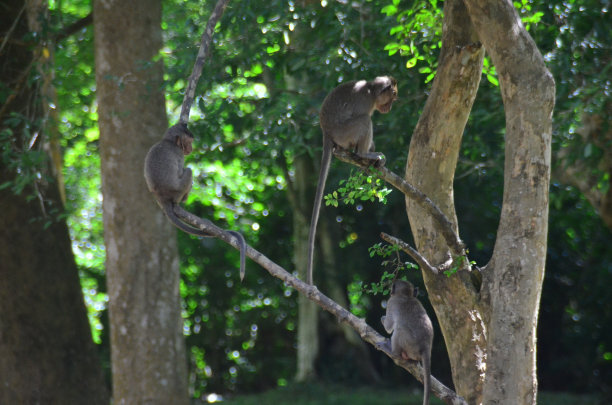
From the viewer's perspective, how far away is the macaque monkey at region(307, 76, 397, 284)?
5.70 m

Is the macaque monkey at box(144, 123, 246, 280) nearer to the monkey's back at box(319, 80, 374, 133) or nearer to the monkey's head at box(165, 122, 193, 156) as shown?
the monkey's head at box(165, 122, 193, 156)

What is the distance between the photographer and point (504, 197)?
4.22 m

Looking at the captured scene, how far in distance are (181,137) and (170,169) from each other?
0.25m

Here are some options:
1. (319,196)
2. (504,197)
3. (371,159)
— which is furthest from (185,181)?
(504,197)

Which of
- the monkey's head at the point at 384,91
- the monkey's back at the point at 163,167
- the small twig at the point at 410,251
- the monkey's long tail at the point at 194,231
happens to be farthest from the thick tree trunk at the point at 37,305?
the small twig at the point at 410,251

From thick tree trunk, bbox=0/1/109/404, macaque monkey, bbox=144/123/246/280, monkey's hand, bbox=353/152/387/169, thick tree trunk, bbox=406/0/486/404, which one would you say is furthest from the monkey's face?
thick tree trunk, bbox=0/1/109/404

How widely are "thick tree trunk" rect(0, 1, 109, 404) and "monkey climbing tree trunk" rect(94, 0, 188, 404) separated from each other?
769mm

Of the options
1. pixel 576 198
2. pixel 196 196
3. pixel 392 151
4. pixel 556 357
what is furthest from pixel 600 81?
pixel 196 196

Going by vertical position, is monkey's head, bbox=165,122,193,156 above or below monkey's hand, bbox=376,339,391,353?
above

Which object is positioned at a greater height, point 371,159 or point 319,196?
point 371,159

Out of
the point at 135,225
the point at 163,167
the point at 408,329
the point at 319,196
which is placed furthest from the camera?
the point at 135,225

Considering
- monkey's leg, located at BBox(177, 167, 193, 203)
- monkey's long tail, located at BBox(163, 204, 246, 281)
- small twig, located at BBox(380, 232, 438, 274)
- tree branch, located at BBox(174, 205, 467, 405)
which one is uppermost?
monkey's leg, located at BBox(177, 167, 193, 203)

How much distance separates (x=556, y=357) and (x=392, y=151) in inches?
210

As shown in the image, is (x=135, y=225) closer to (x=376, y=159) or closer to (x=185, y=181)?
(x=185, y=181)
